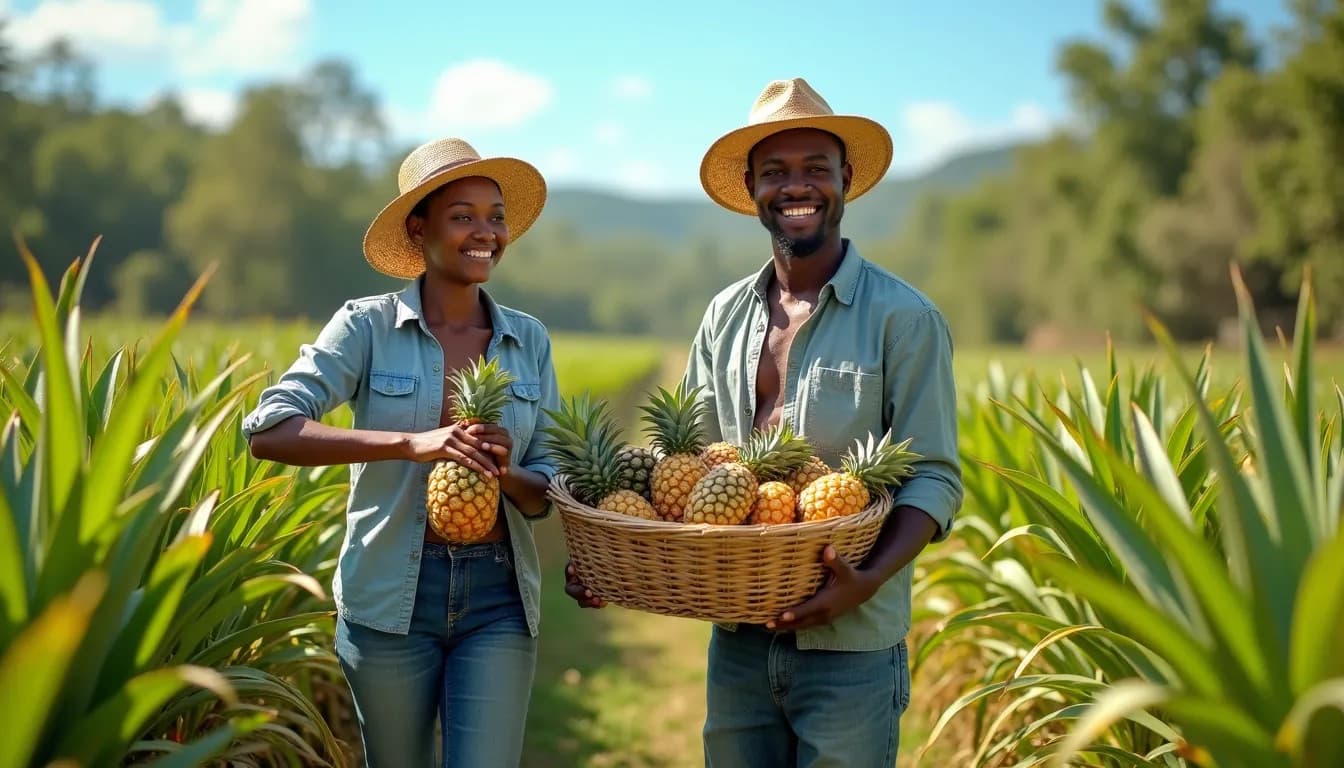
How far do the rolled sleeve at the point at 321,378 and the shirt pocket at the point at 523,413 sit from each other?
494 mm

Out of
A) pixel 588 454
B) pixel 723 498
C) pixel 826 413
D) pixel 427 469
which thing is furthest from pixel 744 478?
pixel 427 469

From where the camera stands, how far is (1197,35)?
2120 inches

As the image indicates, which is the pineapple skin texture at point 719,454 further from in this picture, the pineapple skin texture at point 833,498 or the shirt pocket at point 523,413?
the shirt pocket at point 523,413

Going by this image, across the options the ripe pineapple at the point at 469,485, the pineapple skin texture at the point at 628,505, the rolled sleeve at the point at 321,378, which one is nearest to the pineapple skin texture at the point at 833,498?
the pineapple skin texture at the point at 628,505

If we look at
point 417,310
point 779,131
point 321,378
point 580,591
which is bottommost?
point 580,591

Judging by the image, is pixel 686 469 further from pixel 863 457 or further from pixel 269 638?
pixel 269 638

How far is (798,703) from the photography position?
3.05 meters

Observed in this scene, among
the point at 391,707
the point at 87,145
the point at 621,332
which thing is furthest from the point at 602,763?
the point at 621,332

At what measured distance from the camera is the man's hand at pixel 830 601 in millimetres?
2771

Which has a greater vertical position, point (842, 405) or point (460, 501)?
point (842, 405)

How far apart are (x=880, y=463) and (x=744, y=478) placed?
1.29 ft

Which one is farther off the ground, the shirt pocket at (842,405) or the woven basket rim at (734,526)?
the shirt pocket at (842,405)

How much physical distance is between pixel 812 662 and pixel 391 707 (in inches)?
49.8

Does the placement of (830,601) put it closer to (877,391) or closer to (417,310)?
(877,391)
